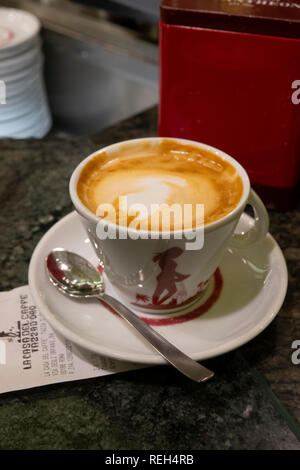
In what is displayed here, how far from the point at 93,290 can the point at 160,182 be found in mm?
157

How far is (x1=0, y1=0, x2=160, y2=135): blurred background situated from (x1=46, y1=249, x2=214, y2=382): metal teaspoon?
0.72 m

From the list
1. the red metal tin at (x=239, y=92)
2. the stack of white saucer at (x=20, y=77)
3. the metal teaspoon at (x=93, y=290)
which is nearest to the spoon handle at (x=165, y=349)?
the metal teaspoon at (x=93, y=290)

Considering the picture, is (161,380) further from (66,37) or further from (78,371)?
(66,37)

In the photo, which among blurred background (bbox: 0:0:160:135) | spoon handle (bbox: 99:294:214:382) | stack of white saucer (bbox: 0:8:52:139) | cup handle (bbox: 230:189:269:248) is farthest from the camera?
blurred background (bbox: 0:0:160:135)

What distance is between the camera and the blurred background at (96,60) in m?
1.26

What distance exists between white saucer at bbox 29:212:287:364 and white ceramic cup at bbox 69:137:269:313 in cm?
3

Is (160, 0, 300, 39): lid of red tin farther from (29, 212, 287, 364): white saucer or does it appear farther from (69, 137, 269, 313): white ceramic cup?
(29, 212, 287, 364): white saucer

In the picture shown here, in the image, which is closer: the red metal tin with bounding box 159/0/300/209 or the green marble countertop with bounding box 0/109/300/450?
the green marble countertop with bounding box 0/109/300/450

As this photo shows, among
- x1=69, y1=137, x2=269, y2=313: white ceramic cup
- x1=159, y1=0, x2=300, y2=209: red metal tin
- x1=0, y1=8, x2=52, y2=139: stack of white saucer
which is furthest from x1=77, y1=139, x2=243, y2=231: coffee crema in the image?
x1=0, y1=8, x2=52, y2=139: stack of white saucer

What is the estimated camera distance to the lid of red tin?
2.09 ft

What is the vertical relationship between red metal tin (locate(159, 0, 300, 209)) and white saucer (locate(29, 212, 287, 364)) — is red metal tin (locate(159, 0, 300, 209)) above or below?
above

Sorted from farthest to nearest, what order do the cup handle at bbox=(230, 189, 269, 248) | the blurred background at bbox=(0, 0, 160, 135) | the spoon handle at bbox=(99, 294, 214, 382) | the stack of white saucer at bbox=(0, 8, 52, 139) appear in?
1. the blurred background at bbox=(0, 0, 160, 135)
2. the stack of white saucer at bbox=(0, 8, 52, 139)
3. the cup handle at bbox=(230, 189, 269, 248)
4. the spoon handle at bbox=(99, 294, 214, 382)

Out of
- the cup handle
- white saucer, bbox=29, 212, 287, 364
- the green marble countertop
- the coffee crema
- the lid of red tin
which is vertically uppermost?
the lid of red tin

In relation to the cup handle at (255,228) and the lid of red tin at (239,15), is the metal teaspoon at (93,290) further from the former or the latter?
the lid of red tin at (239,15)
